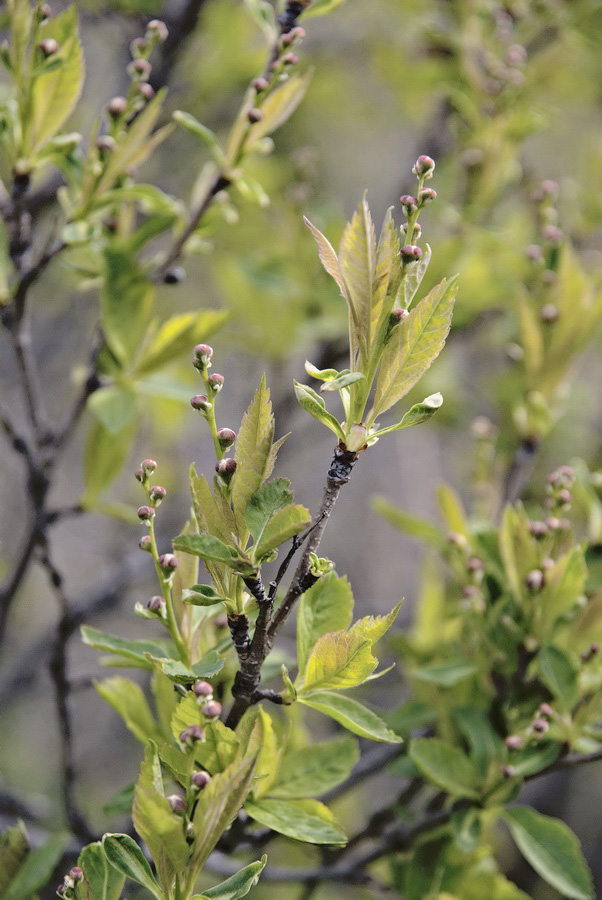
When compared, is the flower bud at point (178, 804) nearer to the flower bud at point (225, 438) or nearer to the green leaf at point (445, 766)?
the flower bud at point (225, 438)

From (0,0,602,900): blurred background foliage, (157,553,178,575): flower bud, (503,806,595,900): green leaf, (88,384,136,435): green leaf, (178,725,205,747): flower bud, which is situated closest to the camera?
(178,725,205,747): flower bud

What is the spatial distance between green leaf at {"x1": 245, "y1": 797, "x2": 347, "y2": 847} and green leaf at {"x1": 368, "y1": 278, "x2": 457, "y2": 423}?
0.43m

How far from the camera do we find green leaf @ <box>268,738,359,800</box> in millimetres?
996

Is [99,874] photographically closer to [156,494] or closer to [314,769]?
[314,769]

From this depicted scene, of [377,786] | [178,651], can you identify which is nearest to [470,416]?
[178,651]

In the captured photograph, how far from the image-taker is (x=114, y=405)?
1271 millimetres

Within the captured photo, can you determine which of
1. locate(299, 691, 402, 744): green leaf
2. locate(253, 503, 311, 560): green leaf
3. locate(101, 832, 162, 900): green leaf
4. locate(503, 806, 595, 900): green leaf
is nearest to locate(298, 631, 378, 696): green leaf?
locate(299, 691, 402, 744): green leaf

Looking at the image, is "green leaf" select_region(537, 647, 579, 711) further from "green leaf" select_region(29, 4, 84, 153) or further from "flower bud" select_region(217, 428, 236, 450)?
"green leaf" select_region(29, 4, 84, 153)

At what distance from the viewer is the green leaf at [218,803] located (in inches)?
29.0

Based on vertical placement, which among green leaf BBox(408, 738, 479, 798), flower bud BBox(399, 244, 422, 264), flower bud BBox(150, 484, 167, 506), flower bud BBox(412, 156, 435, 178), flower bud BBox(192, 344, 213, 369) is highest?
flower bud BBox(412, 156, 435, 178)

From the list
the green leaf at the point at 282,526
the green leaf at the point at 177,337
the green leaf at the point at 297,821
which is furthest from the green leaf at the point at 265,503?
the green leaf at the point at 177,337

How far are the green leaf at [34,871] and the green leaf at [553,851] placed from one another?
614mm

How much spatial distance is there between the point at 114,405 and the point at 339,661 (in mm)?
630

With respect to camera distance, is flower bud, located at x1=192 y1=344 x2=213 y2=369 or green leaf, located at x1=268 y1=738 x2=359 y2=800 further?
green leaf, located at x1=268 y1=738 x2=359 y2=800
